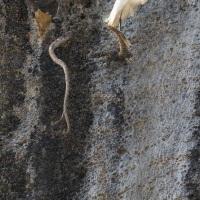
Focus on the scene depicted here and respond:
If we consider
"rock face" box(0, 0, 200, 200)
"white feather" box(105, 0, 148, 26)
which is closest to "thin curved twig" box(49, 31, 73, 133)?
"rock face" box(0, 0, 200, 200)

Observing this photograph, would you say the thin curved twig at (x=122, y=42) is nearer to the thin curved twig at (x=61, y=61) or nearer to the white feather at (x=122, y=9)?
the white feather at (x=122, y=9)

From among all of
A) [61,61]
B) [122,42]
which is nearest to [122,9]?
[122,42]

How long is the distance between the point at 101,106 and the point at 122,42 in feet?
0.82

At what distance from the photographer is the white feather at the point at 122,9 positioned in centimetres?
264

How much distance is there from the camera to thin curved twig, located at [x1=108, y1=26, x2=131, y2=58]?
2.63 meters

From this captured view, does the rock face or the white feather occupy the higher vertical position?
the white feather

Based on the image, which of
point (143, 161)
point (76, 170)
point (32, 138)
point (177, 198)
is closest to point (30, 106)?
point (32, 138)

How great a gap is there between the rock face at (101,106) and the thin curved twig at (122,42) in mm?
33

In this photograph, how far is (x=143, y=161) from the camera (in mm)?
2688

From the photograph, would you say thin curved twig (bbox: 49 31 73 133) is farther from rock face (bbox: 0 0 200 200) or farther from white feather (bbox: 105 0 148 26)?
white feather (bbox: 105 0 148 26)

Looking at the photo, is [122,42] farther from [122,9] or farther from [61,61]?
[61,61]

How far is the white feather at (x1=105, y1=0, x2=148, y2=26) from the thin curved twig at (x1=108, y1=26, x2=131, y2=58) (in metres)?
0.04

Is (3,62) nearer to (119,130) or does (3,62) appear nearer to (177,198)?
(119,130)

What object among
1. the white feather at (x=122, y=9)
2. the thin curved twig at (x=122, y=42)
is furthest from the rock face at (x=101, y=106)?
the white feather at (x=122, y=9)
